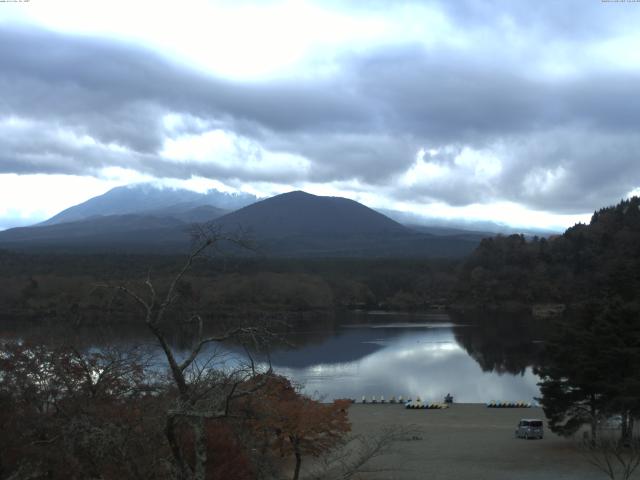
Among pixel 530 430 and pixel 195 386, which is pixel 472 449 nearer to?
pixel 530 430

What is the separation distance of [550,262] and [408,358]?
44.0 metres

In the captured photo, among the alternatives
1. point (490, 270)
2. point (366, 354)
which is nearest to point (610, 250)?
point (490, 270)

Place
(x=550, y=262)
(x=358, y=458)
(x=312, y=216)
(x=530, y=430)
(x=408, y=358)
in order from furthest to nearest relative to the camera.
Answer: (x=312, y=216), (x=550, y=262), (x=408, y=358), (x=530, y=430), (x=358, y=458)

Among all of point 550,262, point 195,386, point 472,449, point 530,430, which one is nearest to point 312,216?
point 550,262

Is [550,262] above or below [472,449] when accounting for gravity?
above

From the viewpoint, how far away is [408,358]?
35.0m

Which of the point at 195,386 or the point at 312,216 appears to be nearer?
the point at 195,386

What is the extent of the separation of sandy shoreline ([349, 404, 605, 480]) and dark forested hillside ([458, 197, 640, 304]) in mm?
45879

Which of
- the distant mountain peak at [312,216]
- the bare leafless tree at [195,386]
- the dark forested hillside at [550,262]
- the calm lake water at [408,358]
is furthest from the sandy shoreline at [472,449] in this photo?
the distant mountain peak at [312,216]

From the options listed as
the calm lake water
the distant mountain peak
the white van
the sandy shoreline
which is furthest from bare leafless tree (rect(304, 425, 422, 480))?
the distant mountain peak

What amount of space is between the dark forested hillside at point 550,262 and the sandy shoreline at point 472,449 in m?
45.9

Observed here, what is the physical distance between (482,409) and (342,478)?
1867 centimetres

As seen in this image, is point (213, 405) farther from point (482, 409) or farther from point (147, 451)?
point (482, 409)

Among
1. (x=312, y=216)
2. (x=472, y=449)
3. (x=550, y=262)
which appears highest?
(x=312, y=216)
